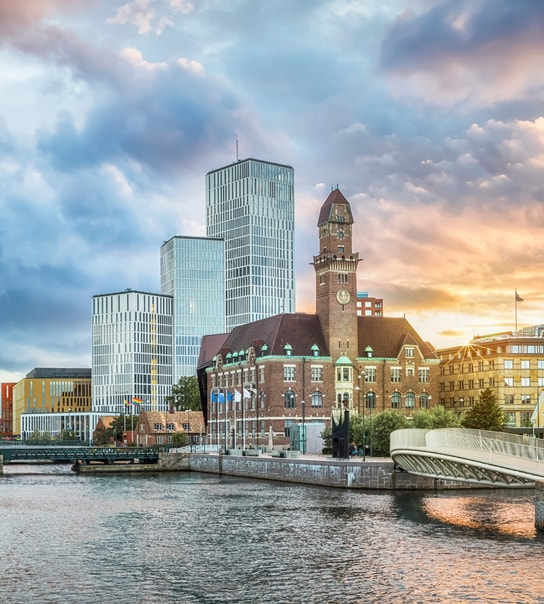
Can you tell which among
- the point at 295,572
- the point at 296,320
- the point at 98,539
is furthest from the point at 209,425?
the point at 295,572

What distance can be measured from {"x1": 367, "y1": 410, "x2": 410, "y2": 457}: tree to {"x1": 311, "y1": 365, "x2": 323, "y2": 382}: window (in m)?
34.6

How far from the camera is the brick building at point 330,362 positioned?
145000 millimetres

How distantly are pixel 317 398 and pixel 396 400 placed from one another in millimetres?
13017

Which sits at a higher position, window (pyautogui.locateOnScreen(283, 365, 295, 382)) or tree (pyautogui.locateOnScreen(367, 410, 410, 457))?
window (pyautogui.locateOnScreen(283, 365, 295, 382))

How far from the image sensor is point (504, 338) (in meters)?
152

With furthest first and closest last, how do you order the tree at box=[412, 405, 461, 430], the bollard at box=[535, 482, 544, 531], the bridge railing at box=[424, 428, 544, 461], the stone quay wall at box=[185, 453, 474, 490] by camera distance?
the tree at box=[412, 405, 461, 430], the stone quay wall at box=[185, 453, 474, 490], the bridge railing at box=[424, 428, 544, 461], the bollard at box=[535, 482, 544, 531]

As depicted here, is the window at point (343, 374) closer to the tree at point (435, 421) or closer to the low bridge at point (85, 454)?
the low bridge at point (85, 454)

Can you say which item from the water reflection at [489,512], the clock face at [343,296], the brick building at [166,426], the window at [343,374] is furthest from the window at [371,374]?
the water reflection at [489,512]

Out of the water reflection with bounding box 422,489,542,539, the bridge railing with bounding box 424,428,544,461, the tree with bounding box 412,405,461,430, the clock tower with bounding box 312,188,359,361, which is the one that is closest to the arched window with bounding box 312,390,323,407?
the clock tower with bounding box 312,188,359,361

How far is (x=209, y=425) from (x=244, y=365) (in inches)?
846

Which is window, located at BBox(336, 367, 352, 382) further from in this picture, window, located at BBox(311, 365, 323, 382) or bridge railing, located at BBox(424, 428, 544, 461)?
bridge railing, located at BBox(424, 428, 544, 461)

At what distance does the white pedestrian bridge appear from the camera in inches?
2222

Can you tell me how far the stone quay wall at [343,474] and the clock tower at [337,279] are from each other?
4076 cm

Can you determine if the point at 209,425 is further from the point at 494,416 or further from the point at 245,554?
the point at 245,554
